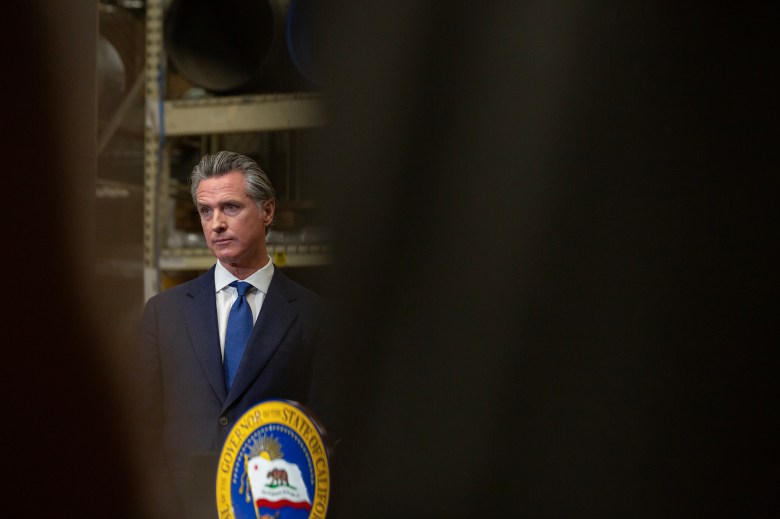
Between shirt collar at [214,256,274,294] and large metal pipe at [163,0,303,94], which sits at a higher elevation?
large metal pipe at [163,0,303,94]

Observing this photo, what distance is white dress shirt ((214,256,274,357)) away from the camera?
2.11 feet

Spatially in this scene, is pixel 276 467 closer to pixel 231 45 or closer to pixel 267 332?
pixel 267 332

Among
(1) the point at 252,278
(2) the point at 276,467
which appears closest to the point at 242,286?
(1) the point at 252,278

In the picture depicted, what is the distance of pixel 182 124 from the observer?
69 cm

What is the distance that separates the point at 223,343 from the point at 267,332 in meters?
0.04

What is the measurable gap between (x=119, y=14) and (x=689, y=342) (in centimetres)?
54

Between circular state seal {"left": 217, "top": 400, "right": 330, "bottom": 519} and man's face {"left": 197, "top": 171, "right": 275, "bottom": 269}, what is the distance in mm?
127

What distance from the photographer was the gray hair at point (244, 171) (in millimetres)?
630

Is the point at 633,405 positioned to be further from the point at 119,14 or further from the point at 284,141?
the point at 119,14

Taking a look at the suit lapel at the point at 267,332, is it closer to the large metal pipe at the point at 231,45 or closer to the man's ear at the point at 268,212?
the man's ear at the point at 268,212

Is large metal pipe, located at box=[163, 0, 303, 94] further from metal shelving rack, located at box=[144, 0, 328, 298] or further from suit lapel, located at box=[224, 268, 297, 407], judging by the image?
suit lapel, located at box=[224, 268, 297, 407]

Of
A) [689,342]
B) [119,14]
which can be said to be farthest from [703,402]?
[119,14]

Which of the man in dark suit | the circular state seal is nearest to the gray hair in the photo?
the man in dark suit

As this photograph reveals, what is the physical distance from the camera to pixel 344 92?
0.62 meters
